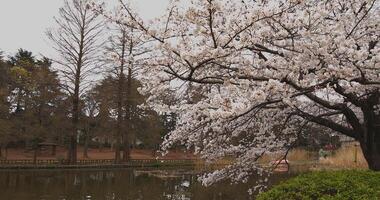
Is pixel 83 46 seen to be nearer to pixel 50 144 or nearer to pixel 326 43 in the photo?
pixel 50 144

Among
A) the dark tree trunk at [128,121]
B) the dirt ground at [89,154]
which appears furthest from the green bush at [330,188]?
the dirt ground at [89,154]

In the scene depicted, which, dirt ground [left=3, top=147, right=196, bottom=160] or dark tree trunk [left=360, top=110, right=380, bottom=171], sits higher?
dark tree trunk [left=360, top=110, right=380, bottom=171]

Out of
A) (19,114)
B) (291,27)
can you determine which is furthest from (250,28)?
(19,114)

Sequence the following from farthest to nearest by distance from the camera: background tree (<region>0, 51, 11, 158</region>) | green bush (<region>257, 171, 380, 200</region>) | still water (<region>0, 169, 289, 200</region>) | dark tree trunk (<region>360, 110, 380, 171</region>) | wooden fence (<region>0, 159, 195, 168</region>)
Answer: background tree (<region>0, 51, 11, 158</region>) < wooden fence (<region>0, 159, 195, 168</region>) < still water (<region>0, 169, 289, 200</region>) < dark tree trunk (<region>360, 110, 380, 171</region>) < green bush (<region>257, 171, 380, 200</region>)

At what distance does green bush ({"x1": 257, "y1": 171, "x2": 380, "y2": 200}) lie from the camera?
4961 millimetres

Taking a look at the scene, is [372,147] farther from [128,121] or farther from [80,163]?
[128,121]

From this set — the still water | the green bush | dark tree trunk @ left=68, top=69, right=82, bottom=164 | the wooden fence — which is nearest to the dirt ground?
the wooden fence

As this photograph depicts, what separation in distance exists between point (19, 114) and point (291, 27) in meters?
33.1

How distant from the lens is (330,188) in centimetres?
519

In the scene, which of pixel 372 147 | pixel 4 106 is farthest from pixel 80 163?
pixel 372 147

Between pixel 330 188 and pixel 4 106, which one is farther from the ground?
pixel 4 106

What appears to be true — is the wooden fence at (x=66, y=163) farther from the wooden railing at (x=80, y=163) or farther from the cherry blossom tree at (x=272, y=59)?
the cherry blossom tree at (x=272, y=59)

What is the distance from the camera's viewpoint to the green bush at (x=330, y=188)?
4.96m

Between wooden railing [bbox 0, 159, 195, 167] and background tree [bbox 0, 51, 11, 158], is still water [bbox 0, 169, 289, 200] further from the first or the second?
background tree [bbox 0, 51, 11, 158]
